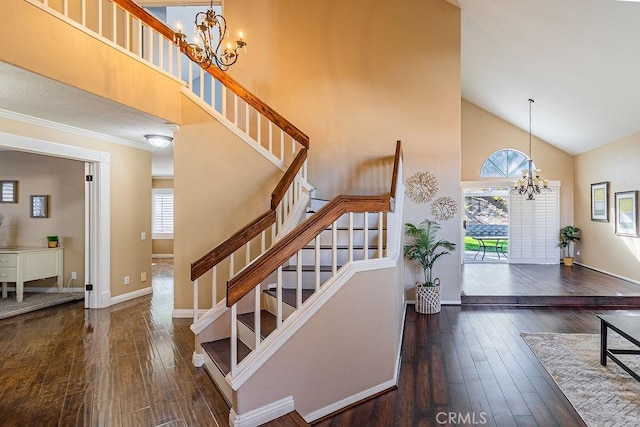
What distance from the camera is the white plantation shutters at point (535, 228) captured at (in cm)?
823

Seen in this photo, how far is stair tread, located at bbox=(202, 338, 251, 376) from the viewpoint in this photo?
2459 millimetres

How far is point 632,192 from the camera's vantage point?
19.7 feet

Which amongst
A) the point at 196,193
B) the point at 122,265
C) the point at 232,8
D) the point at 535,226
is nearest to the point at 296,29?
the point at 232,8

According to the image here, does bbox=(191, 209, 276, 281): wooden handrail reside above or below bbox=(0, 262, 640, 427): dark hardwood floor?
above

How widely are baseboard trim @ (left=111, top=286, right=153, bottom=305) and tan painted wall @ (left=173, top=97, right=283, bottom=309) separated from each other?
1470 millimetres

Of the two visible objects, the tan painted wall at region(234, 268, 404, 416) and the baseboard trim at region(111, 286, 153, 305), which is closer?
the tan painted wall at region(234, 268, 404, 416)

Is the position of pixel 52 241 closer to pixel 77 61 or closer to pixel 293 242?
pixel 77 61

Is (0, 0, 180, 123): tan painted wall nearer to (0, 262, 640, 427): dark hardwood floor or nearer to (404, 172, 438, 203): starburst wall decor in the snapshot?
(0, 262, 640, 427): dark hardwood floor

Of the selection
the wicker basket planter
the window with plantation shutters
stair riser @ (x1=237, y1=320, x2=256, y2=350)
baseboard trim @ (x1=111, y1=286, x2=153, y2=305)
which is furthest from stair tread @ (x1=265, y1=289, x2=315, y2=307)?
the window with plantation shutters

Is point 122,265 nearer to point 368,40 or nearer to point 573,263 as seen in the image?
point 368,40

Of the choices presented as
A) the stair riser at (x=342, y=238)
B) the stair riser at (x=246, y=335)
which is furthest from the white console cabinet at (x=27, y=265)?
the stair riser at (x=342, y=238)

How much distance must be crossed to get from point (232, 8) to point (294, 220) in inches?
158

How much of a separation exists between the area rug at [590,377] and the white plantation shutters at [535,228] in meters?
4.87

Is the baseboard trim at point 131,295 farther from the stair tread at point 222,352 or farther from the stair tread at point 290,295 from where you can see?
the stair tread at point 290,295
